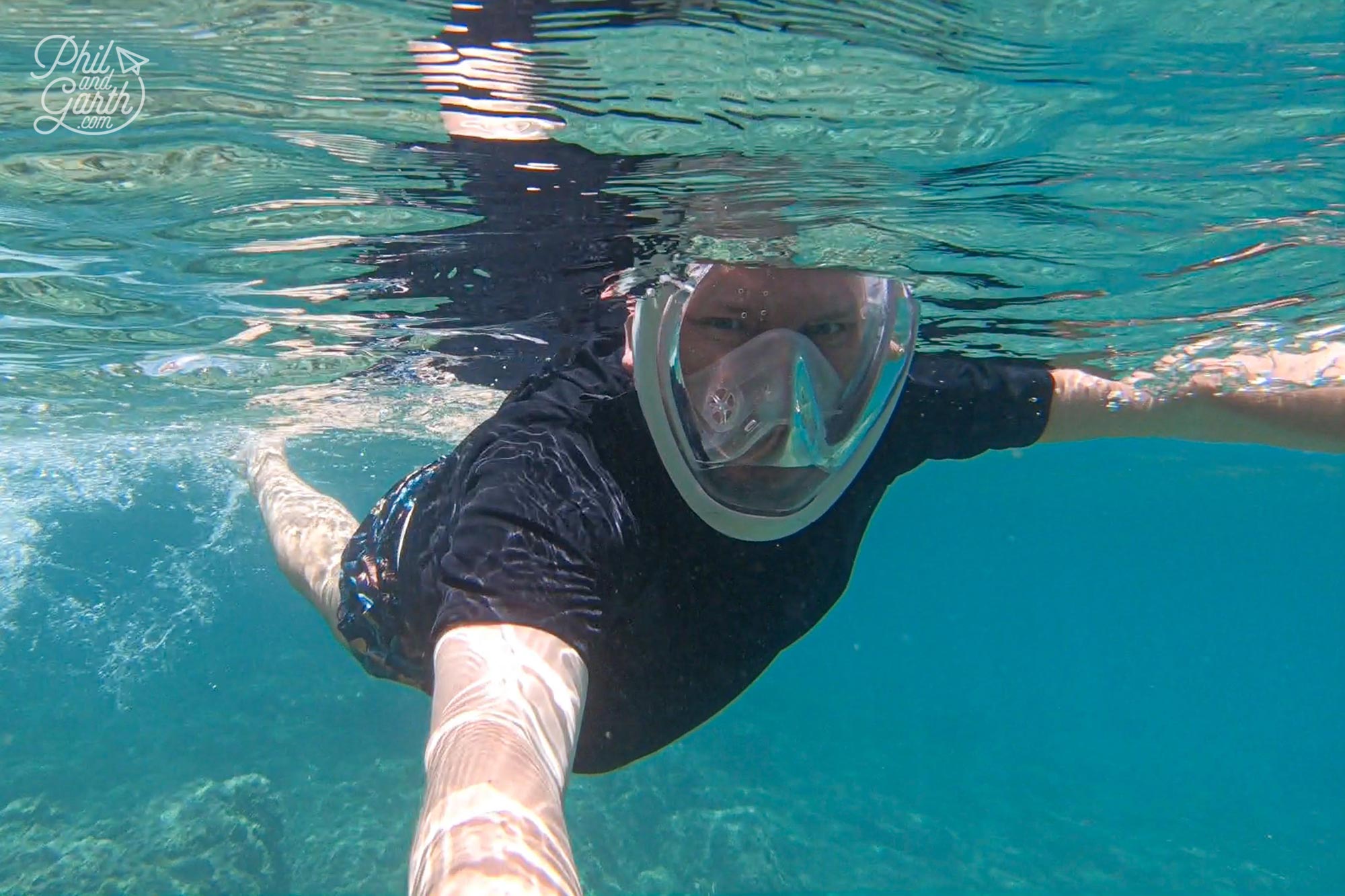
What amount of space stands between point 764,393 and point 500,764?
229 centimetres

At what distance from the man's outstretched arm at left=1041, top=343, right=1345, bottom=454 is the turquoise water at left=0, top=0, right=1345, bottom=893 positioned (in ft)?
4.18

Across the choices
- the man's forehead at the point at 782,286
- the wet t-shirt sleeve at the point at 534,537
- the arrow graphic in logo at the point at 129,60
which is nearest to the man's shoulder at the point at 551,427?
the wet t-shirt sleeve at the point at 534,537

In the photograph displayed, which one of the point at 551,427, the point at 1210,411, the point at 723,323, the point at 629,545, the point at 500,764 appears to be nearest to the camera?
the point at 500,764

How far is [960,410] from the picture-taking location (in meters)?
5.05

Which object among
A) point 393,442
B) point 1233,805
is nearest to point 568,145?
point 393,442

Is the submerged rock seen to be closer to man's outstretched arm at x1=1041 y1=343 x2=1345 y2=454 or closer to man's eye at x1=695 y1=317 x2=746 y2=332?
man's eye at x1=695 y1=317 x2=746 y2=332

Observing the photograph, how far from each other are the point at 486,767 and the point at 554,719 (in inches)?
15.9

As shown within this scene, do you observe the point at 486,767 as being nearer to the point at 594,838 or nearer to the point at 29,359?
the point at 29,359

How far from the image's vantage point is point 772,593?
444 centimetres

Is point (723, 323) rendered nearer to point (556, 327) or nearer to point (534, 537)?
point (534, 537)

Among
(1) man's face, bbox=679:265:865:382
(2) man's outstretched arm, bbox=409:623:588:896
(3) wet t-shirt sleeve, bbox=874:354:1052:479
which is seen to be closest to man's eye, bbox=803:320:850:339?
(1) man's face, bbox=679:265:865:382

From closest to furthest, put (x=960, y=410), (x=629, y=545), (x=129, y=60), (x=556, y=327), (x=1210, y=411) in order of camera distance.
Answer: (x=629, y=545) < (x=129, y=60) < (x=960, y=410) < (x=1210, y=411) < (x=556, y=327)

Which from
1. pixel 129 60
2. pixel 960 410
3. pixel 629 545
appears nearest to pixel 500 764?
pixel 629 545

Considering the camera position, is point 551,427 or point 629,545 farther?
point 551,427
